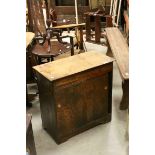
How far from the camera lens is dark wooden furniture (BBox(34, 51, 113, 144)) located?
2121mm

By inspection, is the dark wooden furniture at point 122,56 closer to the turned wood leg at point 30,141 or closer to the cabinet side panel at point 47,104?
the cabinet side panel at point 47,104

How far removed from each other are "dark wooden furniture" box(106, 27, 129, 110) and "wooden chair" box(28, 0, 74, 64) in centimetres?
53

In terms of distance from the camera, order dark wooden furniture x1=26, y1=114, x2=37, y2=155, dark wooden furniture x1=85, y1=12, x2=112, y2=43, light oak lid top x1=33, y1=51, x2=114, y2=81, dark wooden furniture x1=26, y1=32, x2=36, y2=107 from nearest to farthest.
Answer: dark wooden furniture x1=26, y1=114, x2=37, y2=155 → light oak lid top x1=33, y1=51, x2=114, y2=81 → dark wooden furniture x1=26, y1=32, x2=36, y2=107 → dark wooden furniture x1=85, y1=12, x2=112, y2=43

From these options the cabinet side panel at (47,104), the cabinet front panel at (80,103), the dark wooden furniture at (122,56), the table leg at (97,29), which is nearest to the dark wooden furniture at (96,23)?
the table leg at (97,29)

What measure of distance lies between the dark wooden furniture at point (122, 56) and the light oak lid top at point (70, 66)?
0.65ft

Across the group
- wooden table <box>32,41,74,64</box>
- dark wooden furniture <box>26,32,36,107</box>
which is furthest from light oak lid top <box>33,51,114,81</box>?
dark wooden furniture <box>26,32,36,107</box>

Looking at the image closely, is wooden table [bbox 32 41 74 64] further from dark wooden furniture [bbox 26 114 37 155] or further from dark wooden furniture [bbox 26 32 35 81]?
dark wooden furniture [bbox 26 114 37 155]

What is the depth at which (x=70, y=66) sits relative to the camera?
224 centimetres

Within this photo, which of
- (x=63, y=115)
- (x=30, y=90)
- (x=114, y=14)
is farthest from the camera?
(x=114, y=14)

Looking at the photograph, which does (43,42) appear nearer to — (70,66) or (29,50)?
(29,50)

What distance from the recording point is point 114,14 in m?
4.68
